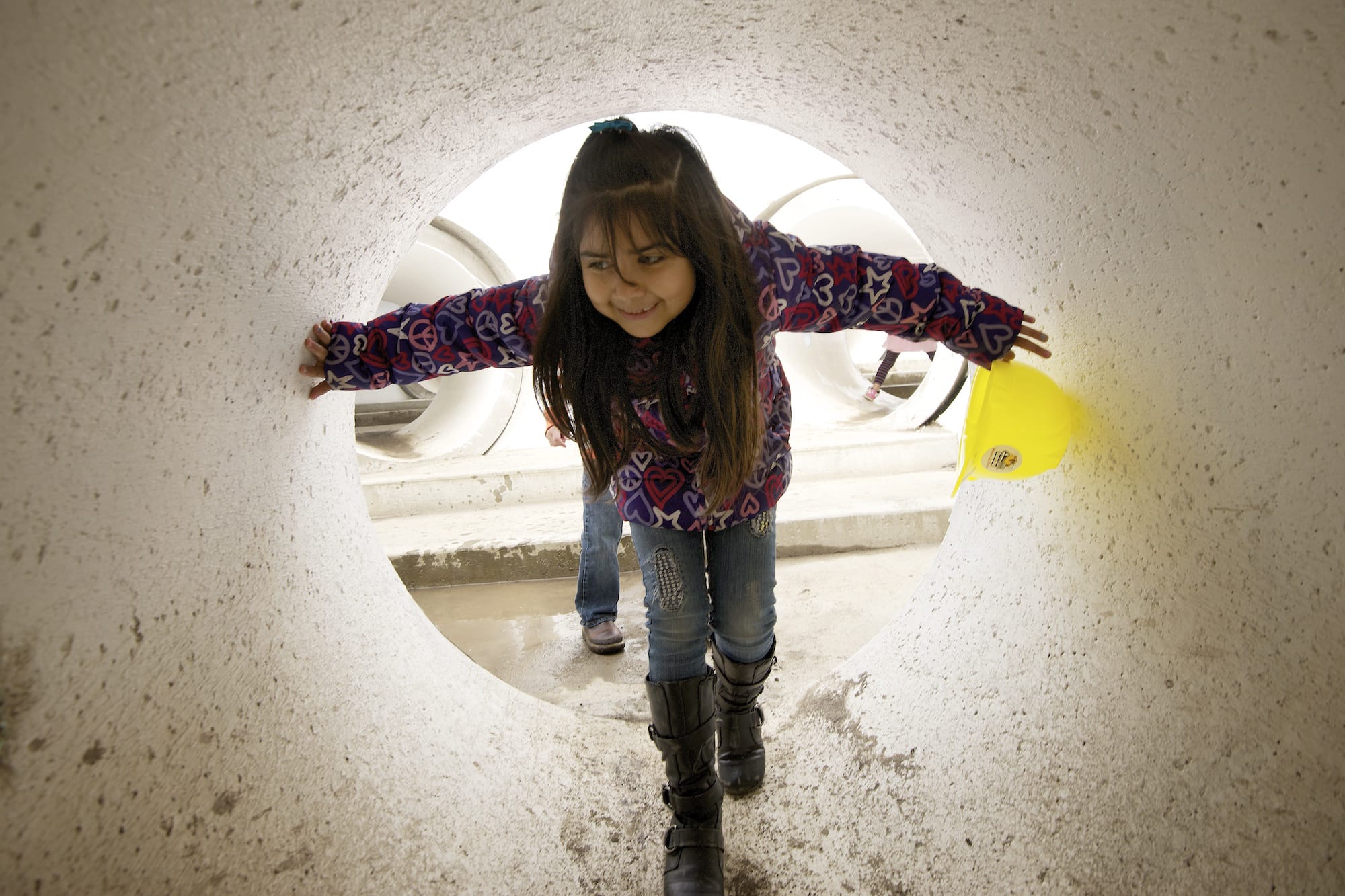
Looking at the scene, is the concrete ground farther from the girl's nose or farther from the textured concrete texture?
the girl's nose

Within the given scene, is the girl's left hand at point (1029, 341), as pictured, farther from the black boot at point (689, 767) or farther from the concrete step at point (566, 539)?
the concrete step at point (566, 539)

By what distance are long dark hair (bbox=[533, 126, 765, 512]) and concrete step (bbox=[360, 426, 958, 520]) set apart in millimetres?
2680

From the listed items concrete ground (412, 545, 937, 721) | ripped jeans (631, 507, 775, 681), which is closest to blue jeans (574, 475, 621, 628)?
concrete ground (412, 545, 937, 721)

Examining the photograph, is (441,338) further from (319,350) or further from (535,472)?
(535,472)

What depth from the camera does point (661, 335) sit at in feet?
4.02

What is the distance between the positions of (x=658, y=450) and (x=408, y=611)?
743 millimetres

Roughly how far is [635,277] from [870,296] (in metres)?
0.38

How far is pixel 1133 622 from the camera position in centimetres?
121

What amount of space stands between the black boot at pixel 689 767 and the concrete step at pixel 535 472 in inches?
101

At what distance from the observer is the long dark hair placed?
1.10 m

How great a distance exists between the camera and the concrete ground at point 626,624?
7.36 ft

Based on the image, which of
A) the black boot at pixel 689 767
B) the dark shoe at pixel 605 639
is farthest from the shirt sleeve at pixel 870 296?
the dark shoe at pixel 605 639

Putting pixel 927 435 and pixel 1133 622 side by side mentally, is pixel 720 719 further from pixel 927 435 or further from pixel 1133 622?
pixel 927 435

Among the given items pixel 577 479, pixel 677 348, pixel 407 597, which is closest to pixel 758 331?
pixel 677 348
